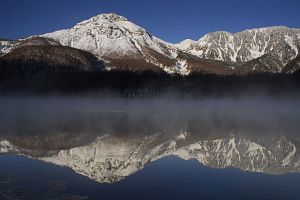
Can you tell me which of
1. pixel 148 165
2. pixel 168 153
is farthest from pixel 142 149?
pixel 148 165

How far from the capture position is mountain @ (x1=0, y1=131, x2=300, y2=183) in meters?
19.7

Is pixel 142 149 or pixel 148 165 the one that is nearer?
pixel 148 165

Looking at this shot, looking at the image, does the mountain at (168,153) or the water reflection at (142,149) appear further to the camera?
the water reflection at (142,149)

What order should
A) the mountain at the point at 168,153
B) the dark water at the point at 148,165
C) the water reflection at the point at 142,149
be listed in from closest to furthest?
the dark water at the point at 148,165 < the mountain at the point at 168,153 < the water reflection at the point at 142,149

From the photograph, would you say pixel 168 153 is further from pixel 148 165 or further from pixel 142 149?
pixel 148 165

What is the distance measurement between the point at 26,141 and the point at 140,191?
14932 millimetres

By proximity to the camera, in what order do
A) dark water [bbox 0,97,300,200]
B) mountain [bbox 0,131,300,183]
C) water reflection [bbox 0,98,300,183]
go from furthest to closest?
water reflection [bbox 0,98,300,183] < mountain [bbox 0,131,300,183] < dark water [bbox 0,97,300,200]

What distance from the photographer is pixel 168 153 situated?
25109 millimetres

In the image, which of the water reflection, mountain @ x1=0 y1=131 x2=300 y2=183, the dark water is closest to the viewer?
the dark water

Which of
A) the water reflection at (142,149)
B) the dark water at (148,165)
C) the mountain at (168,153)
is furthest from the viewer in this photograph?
the water reflection at (142,149)

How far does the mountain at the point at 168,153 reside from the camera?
64.7ft

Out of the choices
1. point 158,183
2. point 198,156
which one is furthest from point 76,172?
point 198,156

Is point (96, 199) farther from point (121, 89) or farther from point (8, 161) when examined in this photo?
point (121, 89)

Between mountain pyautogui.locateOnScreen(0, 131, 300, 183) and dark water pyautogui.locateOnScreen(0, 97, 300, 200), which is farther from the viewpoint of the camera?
mountain pyautogui.locateOnScreen(0, 131, 300, 183)
